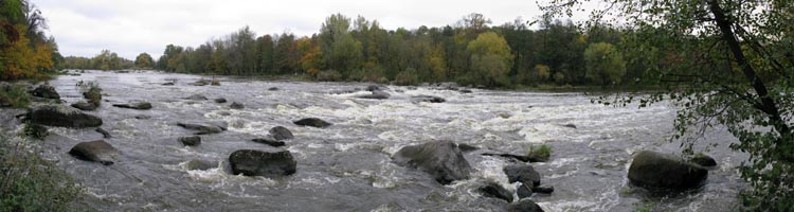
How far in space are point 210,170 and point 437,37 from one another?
287 feet

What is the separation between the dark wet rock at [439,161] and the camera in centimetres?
1594

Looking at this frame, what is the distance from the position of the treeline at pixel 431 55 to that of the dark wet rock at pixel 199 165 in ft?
201

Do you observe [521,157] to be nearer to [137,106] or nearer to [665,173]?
[665,173]

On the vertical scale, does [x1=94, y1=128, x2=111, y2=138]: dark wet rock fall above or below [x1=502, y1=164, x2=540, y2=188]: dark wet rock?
above

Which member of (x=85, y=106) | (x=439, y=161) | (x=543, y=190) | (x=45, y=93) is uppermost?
(x=45, y=93)

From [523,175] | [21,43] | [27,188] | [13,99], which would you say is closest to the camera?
[27,188]

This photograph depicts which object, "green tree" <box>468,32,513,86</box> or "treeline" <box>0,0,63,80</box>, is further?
"green tree" <box>468,32,513,86</box>

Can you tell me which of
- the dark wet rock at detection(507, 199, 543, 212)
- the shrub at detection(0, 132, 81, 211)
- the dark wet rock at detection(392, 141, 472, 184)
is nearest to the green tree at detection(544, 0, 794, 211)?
the dark wet rock at detection(507, 199, 543, 212)

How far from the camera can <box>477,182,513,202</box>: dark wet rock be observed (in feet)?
46.4

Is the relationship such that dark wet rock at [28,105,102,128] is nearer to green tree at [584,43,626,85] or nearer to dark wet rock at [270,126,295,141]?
dark wet rock at [270,126,295,141]

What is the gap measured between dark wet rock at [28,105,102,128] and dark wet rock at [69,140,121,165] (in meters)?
4.64

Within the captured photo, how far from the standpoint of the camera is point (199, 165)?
623 inches

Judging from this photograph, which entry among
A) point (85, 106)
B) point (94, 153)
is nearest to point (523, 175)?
point (94, 153)

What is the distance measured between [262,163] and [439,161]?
5005 mm
